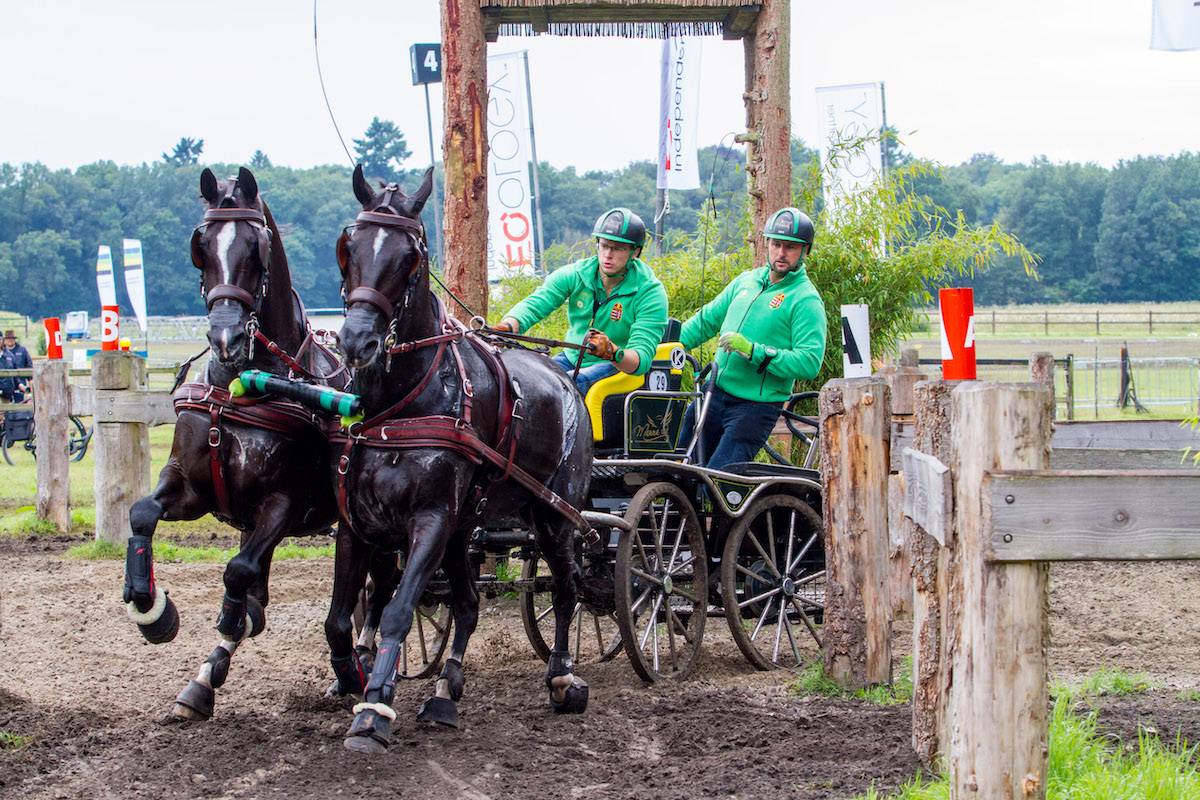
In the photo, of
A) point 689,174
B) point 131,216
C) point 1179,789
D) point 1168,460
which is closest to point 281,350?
point 1179,789

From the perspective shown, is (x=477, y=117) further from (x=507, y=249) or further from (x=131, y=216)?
(x=131, y=216)

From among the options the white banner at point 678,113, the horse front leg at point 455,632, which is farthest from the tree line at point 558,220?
the horse front leg at point 455,632

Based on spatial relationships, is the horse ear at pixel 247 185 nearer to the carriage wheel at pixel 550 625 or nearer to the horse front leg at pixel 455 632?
the horse front leg at pixel 455 632

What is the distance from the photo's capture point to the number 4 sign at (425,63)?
40.0ft

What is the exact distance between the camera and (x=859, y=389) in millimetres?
6297

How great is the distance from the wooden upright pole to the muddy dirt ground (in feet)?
10.5

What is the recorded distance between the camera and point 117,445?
10.1 m

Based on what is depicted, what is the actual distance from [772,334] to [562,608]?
2098mm

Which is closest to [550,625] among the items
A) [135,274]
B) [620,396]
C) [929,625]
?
[620,396]

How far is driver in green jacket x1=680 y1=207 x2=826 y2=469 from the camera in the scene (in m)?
7.43

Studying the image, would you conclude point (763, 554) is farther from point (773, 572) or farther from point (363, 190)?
point (363, 190)

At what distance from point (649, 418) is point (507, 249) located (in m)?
9.87

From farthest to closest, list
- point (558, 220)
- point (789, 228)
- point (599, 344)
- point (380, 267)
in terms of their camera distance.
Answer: point (558, 220) < point (789, 228) < point (599, 344) < point (380, 267)

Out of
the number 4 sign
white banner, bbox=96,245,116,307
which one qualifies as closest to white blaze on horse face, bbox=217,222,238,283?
the number 4 sign
